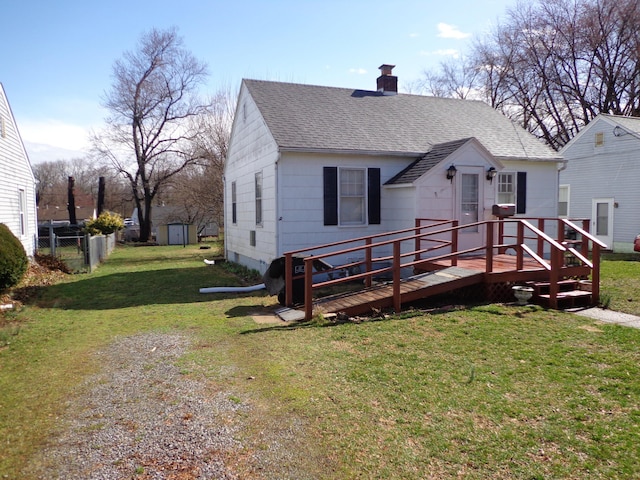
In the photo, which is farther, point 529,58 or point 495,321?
point 529,58

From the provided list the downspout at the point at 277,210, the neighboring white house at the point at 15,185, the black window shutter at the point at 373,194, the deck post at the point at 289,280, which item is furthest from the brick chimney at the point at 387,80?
the neighboring white house at the point at 15,185

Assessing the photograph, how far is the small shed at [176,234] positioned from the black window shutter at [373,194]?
20415 millimetres

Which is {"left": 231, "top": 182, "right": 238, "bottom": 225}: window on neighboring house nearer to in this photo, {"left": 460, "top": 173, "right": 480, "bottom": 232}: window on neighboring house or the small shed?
{"left": 460, "top": 173, "right": 480, "bottom": 232}: window on neighboring house

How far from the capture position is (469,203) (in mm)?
11906

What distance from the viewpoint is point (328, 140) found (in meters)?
11.8

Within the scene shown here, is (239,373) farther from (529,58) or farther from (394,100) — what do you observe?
(529,58)

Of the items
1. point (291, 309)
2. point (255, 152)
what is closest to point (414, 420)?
point (291, 309)

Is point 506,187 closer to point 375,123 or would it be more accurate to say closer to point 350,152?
point 375,123

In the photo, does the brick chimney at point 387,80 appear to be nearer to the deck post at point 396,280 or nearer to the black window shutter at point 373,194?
the black window shutter at point 373,194

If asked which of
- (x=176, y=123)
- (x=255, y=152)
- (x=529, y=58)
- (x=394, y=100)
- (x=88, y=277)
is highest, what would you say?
(x=529, y=58)

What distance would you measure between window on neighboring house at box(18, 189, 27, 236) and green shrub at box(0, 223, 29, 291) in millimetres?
4585

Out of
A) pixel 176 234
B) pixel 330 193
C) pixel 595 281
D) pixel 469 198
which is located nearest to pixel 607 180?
pixel 469 198

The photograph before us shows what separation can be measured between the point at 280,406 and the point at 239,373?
43.2 inches

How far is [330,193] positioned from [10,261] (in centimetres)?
744
